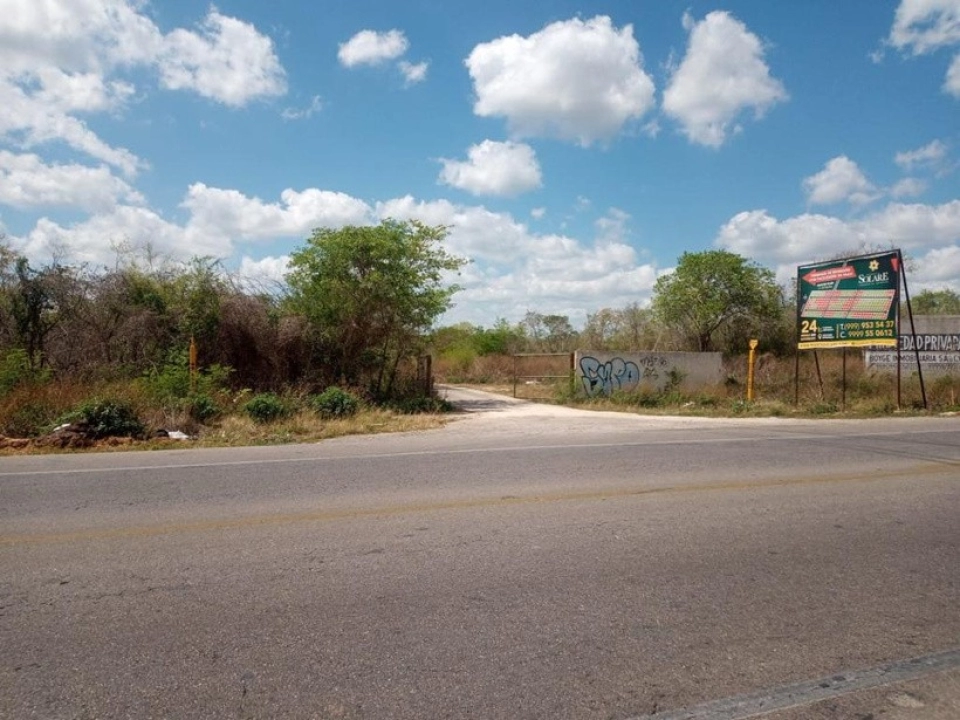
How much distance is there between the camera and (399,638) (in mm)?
3680

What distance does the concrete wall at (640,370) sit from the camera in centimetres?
2289

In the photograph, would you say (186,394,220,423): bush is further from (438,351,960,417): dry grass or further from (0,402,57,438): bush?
(438,351,960,417): dry grass

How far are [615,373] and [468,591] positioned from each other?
64.0 feet

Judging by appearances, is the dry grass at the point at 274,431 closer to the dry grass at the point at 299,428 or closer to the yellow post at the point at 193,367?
the dry grass at the point at 299,428

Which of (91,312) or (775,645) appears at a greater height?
(91,312)

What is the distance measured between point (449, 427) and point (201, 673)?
12336 mm

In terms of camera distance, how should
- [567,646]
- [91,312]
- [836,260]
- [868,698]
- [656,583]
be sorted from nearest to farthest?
[868,698], [567,646], [656,583], [91,312], [836,260]

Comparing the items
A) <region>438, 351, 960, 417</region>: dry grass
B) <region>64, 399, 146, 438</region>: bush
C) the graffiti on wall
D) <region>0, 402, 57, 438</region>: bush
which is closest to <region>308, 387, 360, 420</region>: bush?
<region>64, 399, 146, 438</region>: bush

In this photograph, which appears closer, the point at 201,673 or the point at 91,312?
the point at 201,673

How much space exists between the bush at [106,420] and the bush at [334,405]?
391 cm

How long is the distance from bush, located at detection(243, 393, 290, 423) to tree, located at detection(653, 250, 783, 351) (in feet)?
82.3

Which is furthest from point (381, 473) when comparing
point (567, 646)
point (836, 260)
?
point (836, 260)

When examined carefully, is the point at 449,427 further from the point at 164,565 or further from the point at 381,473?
the point at 164,565

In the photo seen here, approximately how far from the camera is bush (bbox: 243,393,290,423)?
47.5 ft
